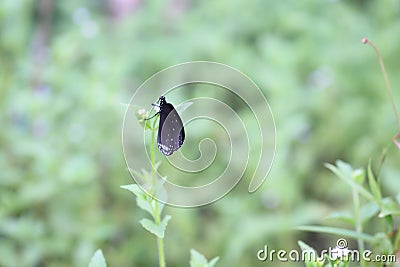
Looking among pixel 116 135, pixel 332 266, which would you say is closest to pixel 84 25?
pixel 116 135

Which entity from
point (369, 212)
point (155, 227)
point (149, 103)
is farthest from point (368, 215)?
point (149, 103)

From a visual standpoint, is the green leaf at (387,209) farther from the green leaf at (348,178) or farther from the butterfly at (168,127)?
the butterfly at (168,127)

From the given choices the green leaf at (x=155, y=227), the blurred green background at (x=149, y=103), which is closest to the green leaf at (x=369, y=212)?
the green leaf at (x=155, y=227)

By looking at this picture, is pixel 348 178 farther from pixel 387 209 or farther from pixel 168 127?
pixel 168 127

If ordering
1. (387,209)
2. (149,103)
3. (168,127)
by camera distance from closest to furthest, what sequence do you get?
(168,127)
(387,209)
(149,103)

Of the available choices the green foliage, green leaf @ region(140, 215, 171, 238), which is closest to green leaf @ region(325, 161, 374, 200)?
the green foliage

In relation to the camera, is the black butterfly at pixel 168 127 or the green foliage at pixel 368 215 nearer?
the black butterfly at pixel 168 127

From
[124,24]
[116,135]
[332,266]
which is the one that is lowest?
[332,266]

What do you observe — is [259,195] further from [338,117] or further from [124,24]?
[124,24]
